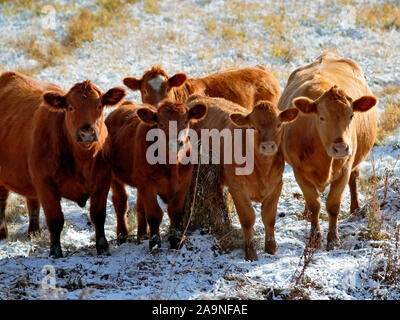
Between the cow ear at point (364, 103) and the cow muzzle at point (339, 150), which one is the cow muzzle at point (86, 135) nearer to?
the cow muzzle at point (339, 150)

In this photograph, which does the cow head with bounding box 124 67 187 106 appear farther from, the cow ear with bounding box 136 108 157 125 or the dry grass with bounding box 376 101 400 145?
the dry grass with bounding box 376 101 400 145

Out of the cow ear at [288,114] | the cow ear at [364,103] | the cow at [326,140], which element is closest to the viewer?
the cow ear at [288,114]

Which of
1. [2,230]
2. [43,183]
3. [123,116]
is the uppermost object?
[123,116]

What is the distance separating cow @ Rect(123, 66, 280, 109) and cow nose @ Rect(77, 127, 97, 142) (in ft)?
10.9

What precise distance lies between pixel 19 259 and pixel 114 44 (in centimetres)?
1020

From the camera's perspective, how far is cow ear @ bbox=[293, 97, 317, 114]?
675cm

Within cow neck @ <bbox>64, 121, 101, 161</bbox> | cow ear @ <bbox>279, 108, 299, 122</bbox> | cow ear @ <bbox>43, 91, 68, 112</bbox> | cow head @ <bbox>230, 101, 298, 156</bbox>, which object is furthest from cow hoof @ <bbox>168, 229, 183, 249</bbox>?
cow ear @ <bbox>43, 91, 68, 112</bbox>

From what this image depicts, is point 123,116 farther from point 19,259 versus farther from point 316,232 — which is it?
point 316,232

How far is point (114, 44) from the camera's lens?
15836 mm

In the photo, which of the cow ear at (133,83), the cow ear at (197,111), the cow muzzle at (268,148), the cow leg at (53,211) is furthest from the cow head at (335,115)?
the cow ear at (133,83)

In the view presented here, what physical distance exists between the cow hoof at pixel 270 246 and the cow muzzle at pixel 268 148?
46.5 inches

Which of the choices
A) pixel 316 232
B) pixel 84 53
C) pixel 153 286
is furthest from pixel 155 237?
pixel 84 53

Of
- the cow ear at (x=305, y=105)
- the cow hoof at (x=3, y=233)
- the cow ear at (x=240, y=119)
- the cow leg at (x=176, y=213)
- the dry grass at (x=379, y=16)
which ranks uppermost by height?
the dry grass at (x=379, y=16)

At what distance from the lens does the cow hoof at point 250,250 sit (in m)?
6.53
